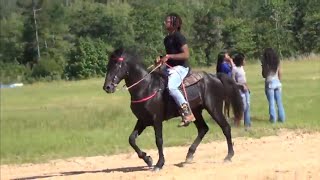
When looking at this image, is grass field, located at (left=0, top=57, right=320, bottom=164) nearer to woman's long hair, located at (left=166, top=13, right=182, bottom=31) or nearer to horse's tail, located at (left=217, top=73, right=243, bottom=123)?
horse's tail, located at (left=217, top=73, right=243, bottom=123)

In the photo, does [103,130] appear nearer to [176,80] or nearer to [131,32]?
[176,80]

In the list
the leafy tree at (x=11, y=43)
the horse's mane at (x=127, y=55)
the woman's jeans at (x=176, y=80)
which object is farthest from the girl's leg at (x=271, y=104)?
the leafy tree at (x=11, y=43)

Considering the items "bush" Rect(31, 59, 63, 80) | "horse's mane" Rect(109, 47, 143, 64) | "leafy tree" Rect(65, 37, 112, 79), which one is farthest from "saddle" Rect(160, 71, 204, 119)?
"bush" Rect(31, 59, 63, 80)

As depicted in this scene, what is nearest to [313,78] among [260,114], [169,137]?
[260,114]


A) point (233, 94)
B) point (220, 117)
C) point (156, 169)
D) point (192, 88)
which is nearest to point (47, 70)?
point (233, 94)

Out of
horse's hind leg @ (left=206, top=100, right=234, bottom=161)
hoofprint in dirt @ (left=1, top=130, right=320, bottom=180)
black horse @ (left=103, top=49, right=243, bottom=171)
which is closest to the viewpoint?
hoofprint in dirt @ (left=1, top=130, right=320, bottom=180)

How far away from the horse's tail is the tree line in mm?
27740

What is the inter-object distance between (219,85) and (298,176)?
127 inches

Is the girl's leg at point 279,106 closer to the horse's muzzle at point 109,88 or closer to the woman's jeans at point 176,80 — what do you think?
the woman's jeans at point 176,80

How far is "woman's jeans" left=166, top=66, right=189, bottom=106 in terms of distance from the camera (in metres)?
11.7

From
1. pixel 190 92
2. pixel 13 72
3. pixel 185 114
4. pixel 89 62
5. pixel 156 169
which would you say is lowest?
pixel 13 72

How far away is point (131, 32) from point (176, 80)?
5719 centimetres

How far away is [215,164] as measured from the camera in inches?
477

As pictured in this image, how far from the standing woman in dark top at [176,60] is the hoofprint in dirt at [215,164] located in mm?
1048
